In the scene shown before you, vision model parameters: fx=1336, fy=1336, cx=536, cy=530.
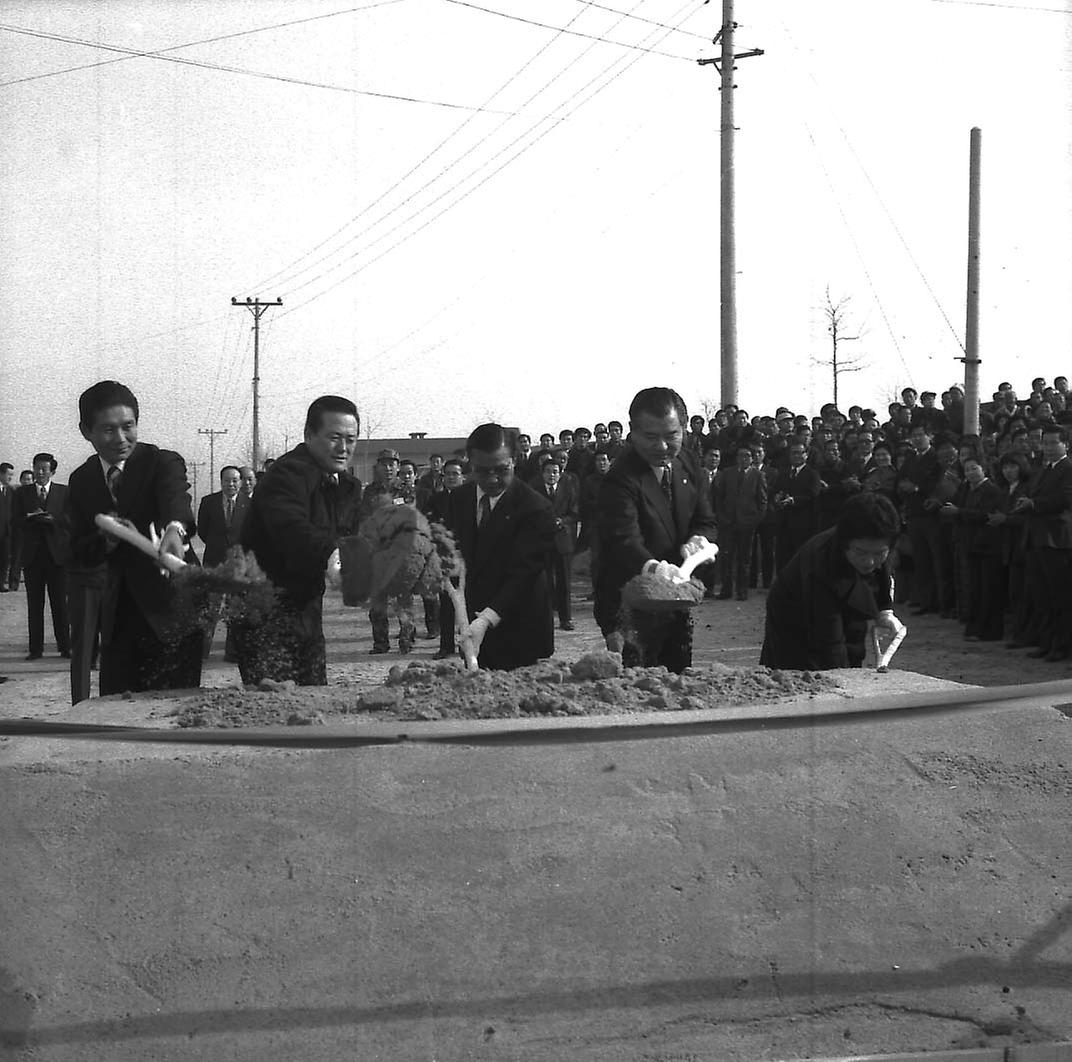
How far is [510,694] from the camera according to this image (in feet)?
13.6

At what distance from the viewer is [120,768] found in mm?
3264

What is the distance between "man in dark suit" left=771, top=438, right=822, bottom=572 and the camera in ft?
42.9

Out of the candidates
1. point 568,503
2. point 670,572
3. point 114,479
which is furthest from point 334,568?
point 568,503

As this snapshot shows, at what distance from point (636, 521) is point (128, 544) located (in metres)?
1.88

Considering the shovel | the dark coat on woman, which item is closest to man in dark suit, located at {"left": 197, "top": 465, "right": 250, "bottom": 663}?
the dark coat on woman

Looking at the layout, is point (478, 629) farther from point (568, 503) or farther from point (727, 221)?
point (727, 221)

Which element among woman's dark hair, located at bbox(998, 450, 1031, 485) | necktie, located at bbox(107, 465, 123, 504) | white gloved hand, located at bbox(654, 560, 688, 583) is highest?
woman's dark hair, located at bbox(998, 450, 1031, 485)

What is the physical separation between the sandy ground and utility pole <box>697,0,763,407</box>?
1328 cm

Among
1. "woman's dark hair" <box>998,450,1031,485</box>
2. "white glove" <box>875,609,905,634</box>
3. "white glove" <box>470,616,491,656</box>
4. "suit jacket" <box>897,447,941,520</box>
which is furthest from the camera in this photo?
"suit jacket" <box>897,447,941,520</box>

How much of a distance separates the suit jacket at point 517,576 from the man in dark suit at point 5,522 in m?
13.3

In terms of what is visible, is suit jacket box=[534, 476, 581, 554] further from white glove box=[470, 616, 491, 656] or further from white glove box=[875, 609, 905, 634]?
white glove box=[470, 616, 491, 656]

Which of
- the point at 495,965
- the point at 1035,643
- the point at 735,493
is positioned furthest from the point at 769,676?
the point at 735,493

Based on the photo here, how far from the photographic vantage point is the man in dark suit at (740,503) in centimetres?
1409

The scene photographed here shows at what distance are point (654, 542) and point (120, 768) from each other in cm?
246
